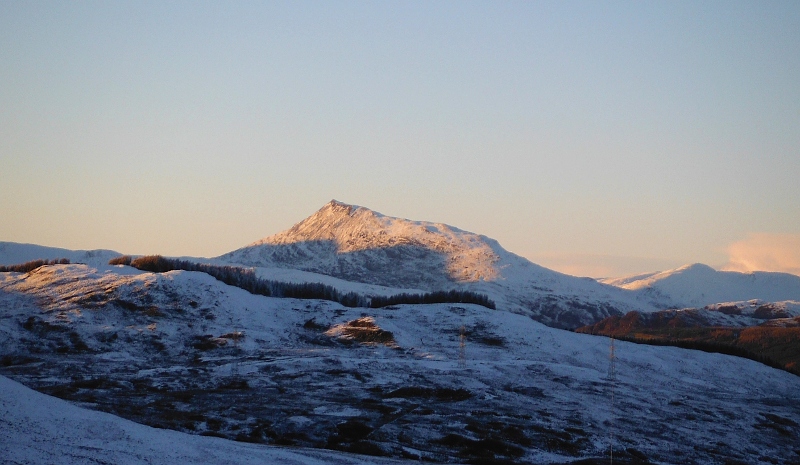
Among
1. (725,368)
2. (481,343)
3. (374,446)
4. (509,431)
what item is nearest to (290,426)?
(374,446)

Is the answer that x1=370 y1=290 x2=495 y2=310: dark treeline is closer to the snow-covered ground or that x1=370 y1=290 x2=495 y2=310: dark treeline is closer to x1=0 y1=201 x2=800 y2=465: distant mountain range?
x1=0 y1=201 x2=800 y2=465: distant mountain range

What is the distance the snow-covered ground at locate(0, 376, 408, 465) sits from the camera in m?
45.4

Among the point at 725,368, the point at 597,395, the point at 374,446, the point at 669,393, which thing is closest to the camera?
the point at 374,446

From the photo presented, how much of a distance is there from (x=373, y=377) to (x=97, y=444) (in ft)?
159

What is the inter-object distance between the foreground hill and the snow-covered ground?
704mm

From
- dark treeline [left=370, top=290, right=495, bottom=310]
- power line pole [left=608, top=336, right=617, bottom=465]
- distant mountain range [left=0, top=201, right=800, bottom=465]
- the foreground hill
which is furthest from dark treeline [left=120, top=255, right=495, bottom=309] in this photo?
power line pole [left=608, top=336, right=617, bottom=465]

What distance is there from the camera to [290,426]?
69.1 metres

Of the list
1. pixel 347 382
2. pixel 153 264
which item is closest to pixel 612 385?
pixel 347 382

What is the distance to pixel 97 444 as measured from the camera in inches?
1897

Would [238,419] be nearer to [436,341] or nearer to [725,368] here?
[436,341]

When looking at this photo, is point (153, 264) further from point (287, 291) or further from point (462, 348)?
point (462, 348)

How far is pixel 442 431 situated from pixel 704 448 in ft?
68.6

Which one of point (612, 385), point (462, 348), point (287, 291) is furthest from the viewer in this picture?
point (287, 291)

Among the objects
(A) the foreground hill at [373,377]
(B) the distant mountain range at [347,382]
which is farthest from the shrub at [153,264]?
(A) the foreground hill at [373,377]
